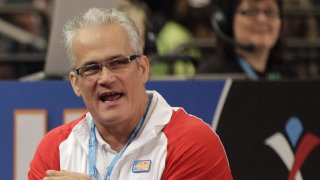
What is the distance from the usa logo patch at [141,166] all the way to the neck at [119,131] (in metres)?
0.14

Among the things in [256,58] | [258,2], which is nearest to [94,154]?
[256,58]

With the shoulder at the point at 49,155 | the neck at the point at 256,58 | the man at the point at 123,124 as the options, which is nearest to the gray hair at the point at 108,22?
the man at the point at 123,124

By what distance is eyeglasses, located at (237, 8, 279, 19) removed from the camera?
5.71 meters

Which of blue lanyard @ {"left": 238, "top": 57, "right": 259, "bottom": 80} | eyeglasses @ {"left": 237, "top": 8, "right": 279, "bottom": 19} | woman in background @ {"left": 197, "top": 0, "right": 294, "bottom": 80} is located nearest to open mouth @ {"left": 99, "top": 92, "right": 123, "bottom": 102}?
woman in background @ {"left": 197, "top": 0, "right": 294, "bottom": 80}

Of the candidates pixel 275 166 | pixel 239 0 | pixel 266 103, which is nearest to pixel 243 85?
pixel 266 103

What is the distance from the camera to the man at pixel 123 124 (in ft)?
11.3

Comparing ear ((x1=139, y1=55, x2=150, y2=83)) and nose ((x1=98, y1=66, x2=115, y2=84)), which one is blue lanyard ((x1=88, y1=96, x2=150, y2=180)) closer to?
ear ((x1=139, y1=55, x2=150, y2=83))

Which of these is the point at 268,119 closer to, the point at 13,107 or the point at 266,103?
the point at 266,103

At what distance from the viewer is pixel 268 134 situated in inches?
176

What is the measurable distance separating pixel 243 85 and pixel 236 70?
1096 mm

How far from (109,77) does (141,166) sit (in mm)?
399

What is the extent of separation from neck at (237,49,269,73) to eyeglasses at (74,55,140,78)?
88.0 inches

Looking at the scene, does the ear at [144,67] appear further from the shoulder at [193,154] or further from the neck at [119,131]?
the shoulder at [193,154]

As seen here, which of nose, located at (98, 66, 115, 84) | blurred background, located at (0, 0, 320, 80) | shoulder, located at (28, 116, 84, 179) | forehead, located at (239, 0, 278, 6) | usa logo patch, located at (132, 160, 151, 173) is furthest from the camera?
blurred background, located at (0, 0, 320, 80)
